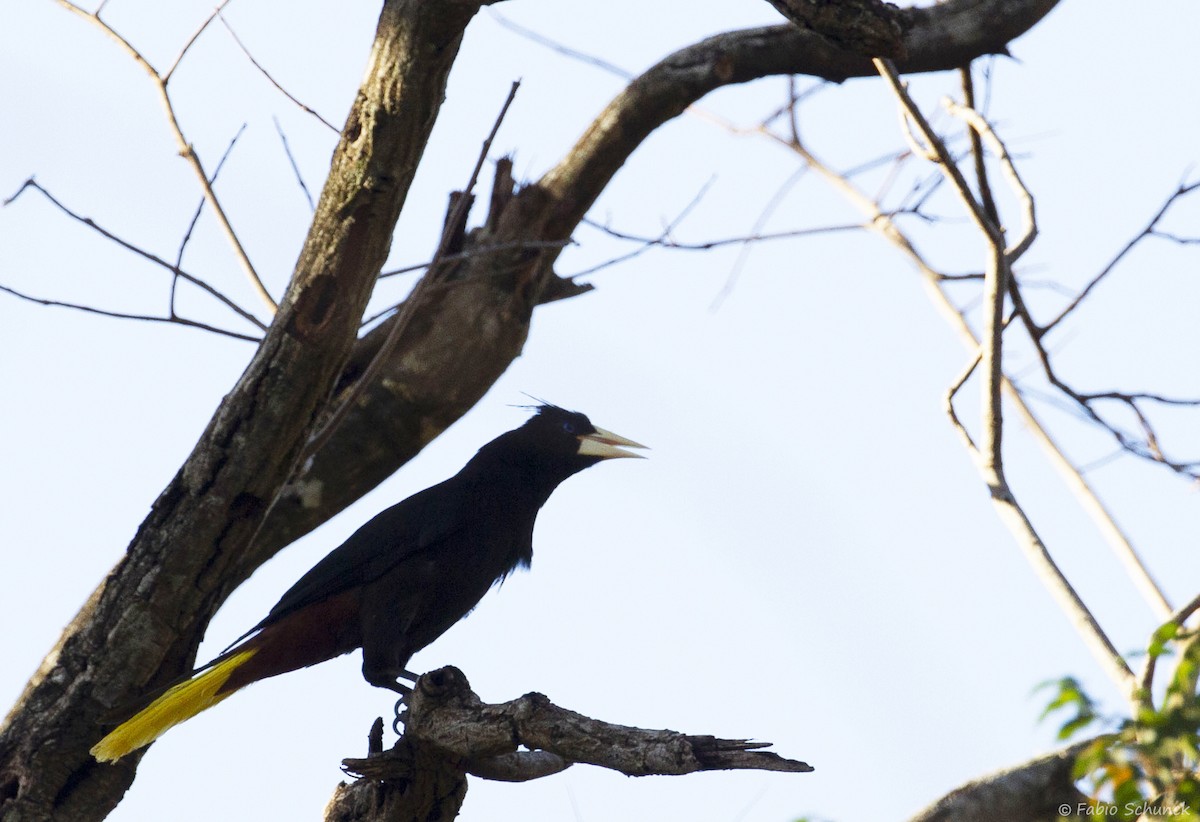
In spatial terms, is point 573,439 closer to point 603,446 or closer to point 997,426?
point 603,446

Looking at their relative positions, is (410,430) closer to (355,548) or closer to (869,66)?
(355,548)

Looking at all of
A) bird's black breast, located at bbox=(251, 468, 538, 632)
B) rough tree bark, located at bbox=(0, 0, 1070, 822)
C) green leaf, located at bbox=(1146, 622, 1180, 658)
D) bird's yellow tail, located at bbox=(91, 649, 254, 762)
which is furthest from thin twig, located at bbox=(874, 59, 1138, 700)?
bird's yellow tail, located at bbox=(91, 649, 254, 762)

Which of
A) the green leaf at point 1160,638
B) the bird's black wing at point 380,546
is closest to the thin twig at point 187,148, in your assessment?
the bird's black wing at point 380,546

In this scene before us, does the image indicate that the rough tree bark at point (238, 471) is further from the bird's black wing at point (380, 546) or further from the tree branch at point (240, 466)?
the bird's black wing at point (380, 546)

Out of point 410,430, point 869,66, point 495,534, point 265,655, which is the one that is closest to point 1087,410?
point 869,66

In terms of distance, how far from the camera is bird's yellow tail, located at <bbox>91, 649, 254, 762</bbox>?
3.44 meters

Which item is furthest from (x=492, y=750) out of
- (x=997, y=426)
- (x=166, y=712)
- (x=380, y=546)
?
(x=997, y=426)

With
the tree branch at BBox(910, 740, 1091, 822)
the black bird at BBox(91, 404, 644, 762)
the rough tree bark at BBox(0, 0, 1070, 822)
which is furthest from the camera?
the black bird at BBox(91, 404, 644, 762)

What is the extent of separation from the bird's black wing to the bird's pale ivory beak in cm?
55

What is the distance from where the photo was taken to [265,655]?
414 cm

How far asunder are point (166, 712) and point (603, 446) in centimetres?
196

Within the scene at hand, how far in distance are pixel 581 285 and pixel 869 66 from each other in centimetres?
156

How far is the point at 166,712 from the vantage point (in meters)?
3.61

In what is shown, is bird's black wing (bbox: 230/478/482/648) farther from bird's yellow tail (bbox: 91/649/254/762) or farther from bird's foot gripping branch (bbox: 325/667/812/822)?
bird's foot gripping branch (bbox: 325/667/812/822)
